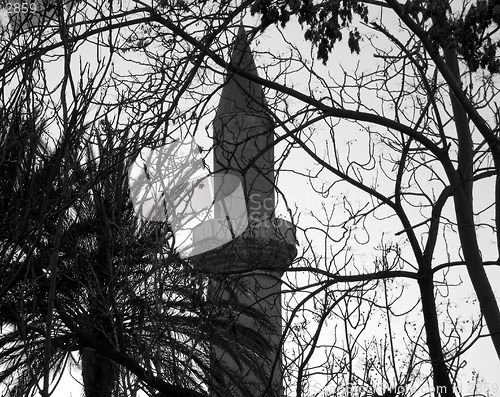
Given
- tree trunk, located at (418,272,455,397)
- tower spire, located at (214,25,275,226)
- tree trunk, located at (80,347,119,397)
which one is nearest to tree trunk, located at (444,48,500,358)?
tree trunk, located at (418,272,455,397)

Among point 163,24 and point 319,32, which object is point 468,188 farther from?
point 163,24

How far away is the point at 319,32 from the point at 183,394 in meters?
3.04

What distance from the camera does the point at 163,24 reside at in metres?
6.72

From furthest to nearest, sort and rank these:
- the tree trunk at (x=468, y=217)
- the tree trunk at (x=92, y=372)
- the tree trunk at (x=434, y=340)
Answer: the tree trunk at (x=92, y=372)
the tree trunk at (x=468, y=217)
the tree trunk at (x=434, y=340)

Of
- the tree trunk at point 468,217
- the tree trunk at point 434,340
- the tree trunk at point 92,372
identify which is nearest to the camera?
the tree trunk at point 434,340

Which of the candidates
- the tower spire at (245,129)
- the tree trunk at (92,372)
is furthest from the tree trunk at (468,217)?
the tree trunk at (92,372)

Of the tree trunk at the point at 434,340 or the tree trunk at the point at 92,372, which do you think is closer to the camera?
the tree trunk at the point at 434,340

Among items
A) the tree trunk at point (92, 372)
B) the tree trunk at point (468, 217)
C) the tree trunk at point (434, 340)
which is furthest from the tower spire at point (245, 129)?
the tree trunk at point (92, 372)

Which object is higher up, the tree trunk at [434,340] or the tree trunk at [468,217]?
the tree trunk at [468,217]

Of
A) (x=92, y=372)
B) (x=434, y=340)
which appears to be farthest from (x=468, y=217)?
(x=92, y=372)

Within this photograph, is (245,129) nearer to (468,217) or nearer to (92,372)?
(468,217)

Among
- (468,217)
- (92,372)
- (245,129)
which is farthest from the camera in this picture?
(92,372)

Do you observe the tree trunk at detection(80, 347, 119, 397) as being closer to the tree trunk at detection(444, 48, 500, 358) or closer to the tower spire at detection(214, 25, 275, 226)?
the tower spire at detection(214, 25, 275, 226)

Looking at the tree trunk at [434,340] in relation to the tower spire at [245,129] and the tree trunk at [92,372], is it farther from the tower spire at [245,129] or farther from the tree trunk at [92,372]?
the tree trunk at [92,372]
